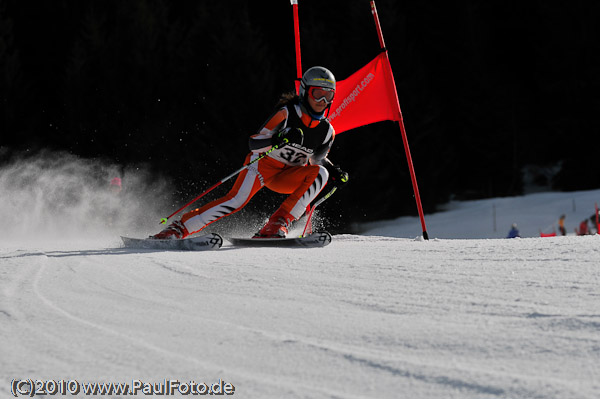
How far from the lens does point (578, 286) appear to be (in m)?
2.68

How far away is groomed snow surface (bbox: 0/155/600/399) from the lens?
1794 millimetres

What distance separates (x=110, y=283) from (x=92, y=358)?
118 cm

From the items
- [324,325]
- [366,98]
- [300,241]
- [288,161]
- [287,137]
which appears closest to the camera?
[324,325]

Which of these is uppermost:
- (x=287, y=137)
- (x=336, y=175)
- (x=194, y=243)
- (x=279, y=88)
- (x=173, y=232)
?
(x=279, y=88)

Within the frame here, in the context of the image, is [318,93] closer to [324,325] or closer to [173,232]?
Result: [173,232]

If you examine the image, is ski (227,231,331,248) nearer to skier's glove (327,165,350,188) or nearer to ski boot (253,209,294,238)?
ski boot (253,209,294,238)

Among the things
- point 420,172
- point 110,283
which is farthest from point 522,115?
point 110,283

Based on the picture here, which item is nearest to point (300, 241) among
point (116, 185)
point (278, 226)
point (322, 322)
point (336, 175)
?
point (278, 226)

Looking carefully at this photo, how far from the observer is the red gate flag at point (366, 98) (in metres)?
6.87

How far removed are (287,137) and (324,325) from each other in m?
3.27

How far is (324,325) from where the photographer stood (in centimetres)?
228

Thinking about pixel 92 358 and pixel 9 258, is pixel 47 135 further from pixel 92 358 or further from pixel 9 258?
pixel 92 358

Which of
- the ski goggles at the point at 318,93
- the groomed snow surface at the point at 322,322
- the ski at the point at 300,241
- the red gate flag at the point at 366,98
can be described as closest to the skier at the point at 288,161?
the ski goggles at the point at 318,93

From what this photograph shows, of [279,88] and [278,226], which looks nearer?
[278,226]
